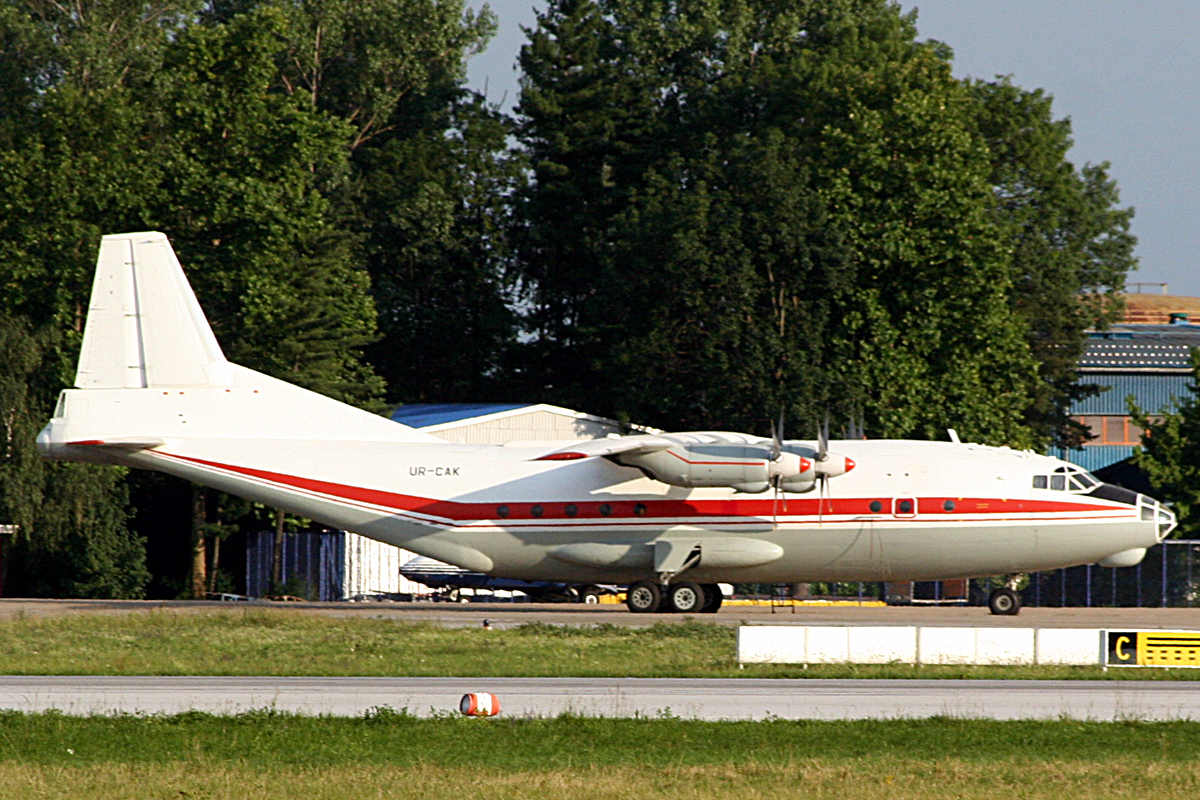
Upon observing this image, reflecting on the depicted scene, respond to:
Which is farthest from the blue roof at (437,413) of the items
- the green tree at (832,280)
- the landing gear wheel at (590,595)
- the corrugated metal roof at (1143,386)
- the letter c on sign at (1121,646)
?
the corrugated metal roof at (1143,386)

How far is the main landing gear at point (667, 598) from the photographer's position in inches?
1444

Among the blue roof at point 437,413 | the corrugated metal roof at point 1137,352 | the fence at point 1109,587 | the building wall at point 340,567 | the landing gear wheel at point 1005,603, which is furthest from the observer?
the corrugated metal roof at point 1137,352

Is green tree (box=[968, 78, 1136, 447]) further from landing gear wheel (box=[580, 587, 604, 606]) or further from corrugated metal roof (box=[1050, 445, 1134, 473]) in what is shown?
landing gear wheel (box=[580, 587, 604, 606])

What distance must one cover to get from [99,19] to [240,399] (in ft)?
112

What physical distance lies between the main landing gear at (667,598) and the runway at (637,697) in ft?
43.3

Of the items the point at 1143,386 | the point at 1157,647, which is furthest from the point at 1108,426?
the point at 1157,647

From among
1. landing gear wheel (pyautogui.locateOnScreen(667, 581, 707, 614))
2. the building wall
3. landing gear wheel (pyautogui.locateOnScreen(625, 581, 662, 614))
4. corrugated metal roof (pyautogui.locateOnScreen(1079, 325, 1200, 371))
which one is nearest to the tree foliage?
corrugated metal roof (pyautogui.locateOnScreen(1079, 325, 1200, 371))

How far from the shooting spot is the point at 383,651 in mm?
27922

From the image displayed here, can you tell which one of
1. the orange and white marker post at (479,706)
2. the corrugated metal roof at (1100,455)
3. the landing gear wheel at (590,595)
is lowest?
the landing gear wheel at (590,595)

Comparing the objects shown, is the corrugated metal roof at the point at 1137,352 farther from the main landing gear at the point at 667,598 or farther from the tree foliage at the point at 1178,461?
the main landing gear at the point at 667,598

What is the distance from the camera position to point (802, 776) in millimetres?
15312

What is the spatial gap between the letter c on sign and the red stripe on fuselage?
416 inches

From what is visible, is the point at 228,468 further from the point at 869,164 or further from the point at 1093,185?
the point at 1093,185

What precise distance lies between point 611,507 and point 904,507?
6915mm
